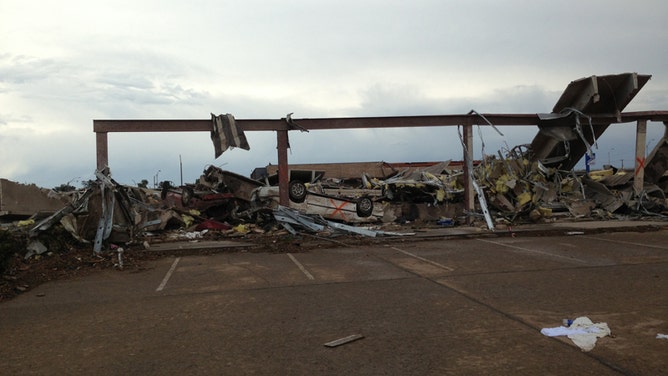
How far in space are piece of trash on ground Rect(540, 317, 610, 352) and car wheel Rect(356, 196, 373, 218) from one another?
11559 millimetres

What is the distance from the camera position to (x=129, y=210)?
38.8 feet

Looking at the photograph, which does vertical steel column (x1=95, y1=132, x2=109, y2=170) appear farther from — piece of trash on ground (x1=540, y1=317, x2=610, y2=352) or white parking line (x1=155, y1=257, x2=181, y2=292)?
piece of trash on ground (x1=540, y1=317, x2=610, y2=352)

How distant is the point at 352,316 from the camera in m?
5.68

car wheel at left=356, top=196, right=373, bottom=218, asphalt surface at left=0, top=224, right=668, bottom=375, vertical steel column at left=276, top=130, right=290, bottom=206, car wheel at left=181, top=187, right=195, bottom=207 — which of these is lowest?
asphalt surface at left=0, top=224, right=668, bottom=375

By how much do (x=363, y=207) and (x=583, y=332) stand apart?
12.0m

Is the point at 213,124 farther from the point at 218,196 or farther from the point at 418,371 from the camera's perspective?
A: the point at 418,371

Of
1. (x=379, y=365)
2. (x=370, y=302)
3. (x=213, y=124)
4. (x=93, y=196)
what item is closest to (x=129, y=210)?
(x=93, y=196)

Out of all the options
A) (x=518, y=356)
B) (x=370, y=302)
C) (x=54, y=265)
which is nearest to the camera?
(x=518, y=356)

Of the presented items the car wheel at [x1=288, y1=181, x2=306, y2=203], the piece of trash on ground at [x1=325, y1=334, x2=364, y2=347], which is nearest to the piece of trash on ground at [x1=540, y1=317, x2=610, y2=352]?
the piece of trash on ground at [x1=325, y1=334, x2=364, y2=347]

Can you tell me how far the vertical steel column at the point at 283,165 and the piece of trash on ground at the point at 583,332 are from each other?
9.90m

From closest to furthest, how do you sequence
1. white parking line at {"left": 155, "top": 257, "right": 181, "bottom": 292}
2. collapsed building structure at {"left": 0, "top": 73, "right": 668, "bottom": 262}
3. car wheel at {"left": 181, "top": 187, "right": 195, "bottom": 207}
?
white parking line at {"left": 155, "top": 257, "right": 181, "bottom": 292} → collapsed building structure at {"left": 0, "top": 73, "right": 668, "bottom": 262} → car wheel at {"left": 181, "top": 187, "right": 195, "bottom": 207}

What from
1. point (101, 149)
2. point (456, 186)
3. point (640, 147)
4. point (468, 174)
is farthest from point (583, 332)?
point (640, 147)

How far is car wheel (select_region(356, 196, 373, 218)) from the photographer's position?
653 inches

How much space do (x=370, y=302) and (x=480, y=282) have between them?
205 centimetres
